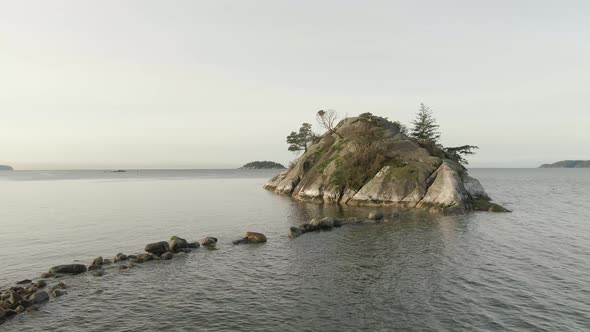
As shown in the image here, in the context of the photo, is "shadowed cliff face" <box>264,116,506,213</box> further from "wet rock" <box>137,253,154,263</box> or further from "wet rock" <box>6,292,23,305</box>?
"wet rock" <box>6,292,23,305</box>

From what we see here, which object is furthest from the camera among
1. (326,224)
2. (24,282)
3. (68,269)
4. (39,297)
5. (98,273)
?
(326,224)

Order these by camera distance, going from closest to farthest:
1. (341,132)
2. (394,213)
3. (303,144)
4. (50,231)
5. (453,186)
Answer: (50,231)
(394,213)
(453,186)
(341,132)
(303,144)

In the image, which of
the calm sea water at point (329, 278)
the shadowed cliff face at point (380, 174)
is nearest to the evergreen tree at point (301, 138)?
the shadowed cliff face at point (380, 174)

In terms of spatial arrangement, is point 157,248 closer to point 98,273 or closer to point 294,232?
point 98,273

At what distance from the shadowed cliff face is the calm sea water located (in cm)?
1276

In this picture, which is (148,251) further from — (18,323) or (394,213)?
(394,213)

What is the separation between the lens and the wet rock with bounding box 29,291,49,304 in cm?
2250

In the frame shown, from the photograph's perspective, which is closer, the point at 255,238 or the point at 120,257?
the point at 120,257

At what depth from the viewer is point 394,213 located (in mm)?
55719

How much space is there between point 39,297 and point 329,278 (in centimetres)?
1886

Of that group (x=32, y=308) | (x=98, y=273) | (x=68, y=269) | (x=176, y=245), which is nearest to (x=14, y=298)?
(x=32, y=308)

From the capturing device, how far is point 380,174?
70.0 metres

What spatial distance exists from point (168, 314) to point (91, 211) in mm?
53105

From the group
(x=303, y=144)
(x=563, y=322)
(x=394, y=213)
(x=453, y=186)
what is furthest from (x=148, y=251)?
(x=303, y=144)
